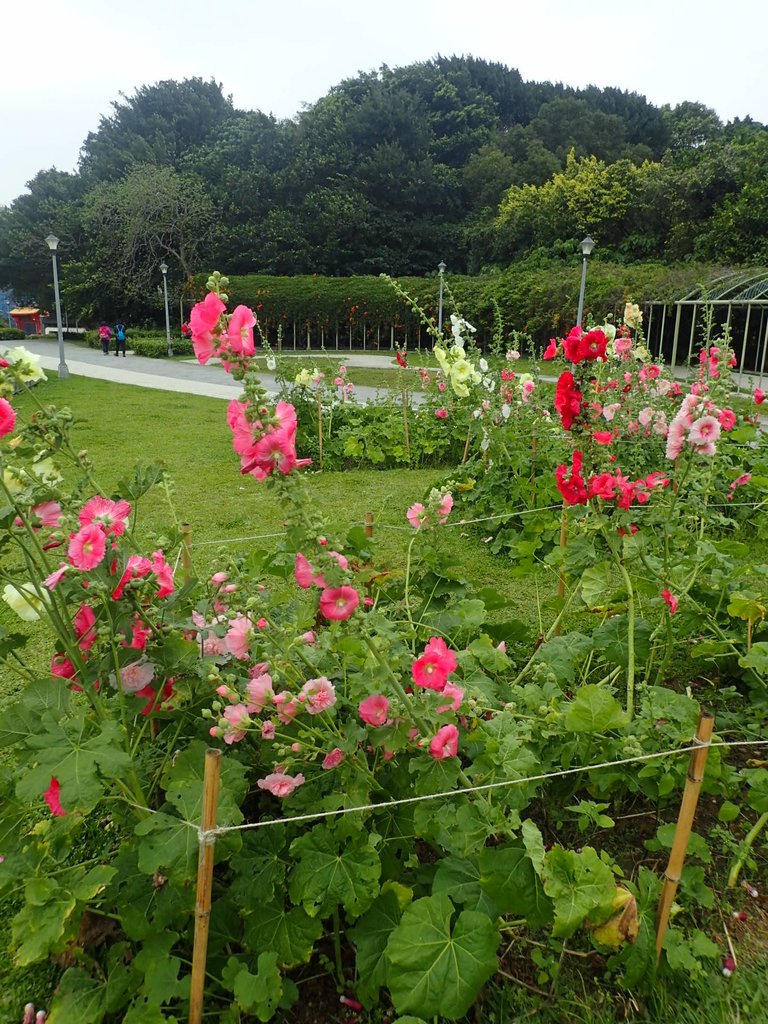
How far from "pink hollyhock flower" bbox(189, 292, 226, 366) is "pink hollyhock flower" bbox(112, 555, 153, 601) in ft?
1.48

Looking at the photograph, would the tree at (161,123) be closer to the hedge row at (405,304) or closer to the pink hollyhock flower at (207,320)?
the hedge row at (405,304)

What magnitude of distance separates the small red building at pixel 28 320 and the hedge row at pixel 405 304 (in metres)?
13.9

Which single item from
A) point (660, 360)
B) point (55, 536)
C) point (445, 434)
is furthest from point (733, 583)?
point (445, 434)

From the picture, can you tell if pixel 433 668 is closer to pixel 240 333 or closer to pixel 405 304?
pixel 240 333

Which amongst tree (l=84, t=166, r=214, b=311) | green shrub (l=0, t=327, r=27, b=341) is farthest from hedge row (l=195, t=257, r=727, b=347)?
green shrub (l=0, t=327, r=27, b=341)

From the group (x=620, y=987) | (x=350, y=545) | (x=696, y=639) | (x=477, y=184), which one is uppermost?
(x=477, y=184)

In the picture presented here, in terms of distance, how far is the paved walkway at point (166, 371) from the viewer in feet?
45.0

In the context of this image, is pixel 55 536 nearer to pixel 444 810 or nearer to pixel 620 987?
pixel 444 810

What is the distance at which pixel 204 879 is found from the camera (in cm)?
121

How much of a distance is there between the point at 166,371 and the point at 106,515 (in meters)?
17.3

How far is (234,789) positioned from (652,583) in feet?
5.13

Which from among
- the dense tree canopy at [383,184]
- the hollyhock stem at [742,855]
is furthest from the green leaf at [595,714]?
the dense tree canopy at [383,184]

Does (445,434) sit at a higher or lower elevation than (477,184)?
lower

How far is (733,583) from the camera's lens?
2428mm
